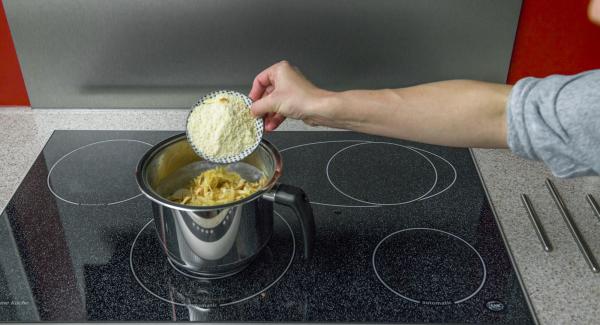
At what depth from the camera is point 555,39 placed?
1069mm

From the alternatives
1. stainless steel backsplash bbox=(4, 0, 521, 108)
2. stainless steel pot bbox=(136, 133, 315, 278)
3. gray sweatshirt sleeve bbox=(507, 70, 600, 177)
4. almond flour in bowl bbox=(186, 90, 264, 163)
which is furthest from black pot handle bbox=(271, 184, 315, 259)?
stainless steel backsplash bbox=(4, 0, 521, 108)

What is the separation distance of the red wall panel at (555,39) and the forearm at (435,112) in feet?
1.52

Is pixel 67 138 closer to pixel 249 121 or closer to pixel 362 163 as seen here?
pixel 249 121

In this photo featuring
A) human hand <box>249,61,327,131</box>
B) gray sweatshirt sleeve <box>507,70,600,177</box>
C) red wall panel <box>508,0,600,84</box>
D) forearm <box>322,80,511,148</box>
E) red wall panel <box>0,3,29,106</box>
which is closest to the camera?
gray sweatshirt sleeve <box>507,70,600,177</box>

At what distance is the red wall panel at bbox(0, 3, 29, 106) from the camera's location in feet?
3.73

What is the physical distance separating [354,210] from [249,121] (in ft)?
0.76

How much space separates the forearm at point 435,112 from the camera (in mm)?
666

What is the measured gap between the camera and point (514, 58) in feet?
3.67

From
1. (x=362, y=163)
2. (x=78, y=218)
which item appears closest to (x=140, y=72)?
(x=78, y=218)

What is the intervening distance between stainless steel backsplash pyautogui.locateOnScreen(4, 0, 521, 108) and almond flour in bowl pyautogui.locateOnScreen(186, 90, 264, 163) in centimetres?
31

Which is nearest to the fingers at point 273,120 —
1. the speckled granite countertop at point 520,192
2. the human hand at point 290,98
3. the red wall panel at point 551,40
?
the human hand at point 290,98

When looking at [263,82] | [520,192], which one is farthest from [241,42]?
[520,192]

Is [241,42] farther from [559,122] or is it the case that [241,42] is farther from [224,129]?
[559,122]

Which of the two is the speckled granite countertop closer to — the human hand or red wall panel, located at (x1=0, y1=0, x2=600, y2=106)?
red wall panel, located at (x1=0, y1=0, x2=600, y2=106)
